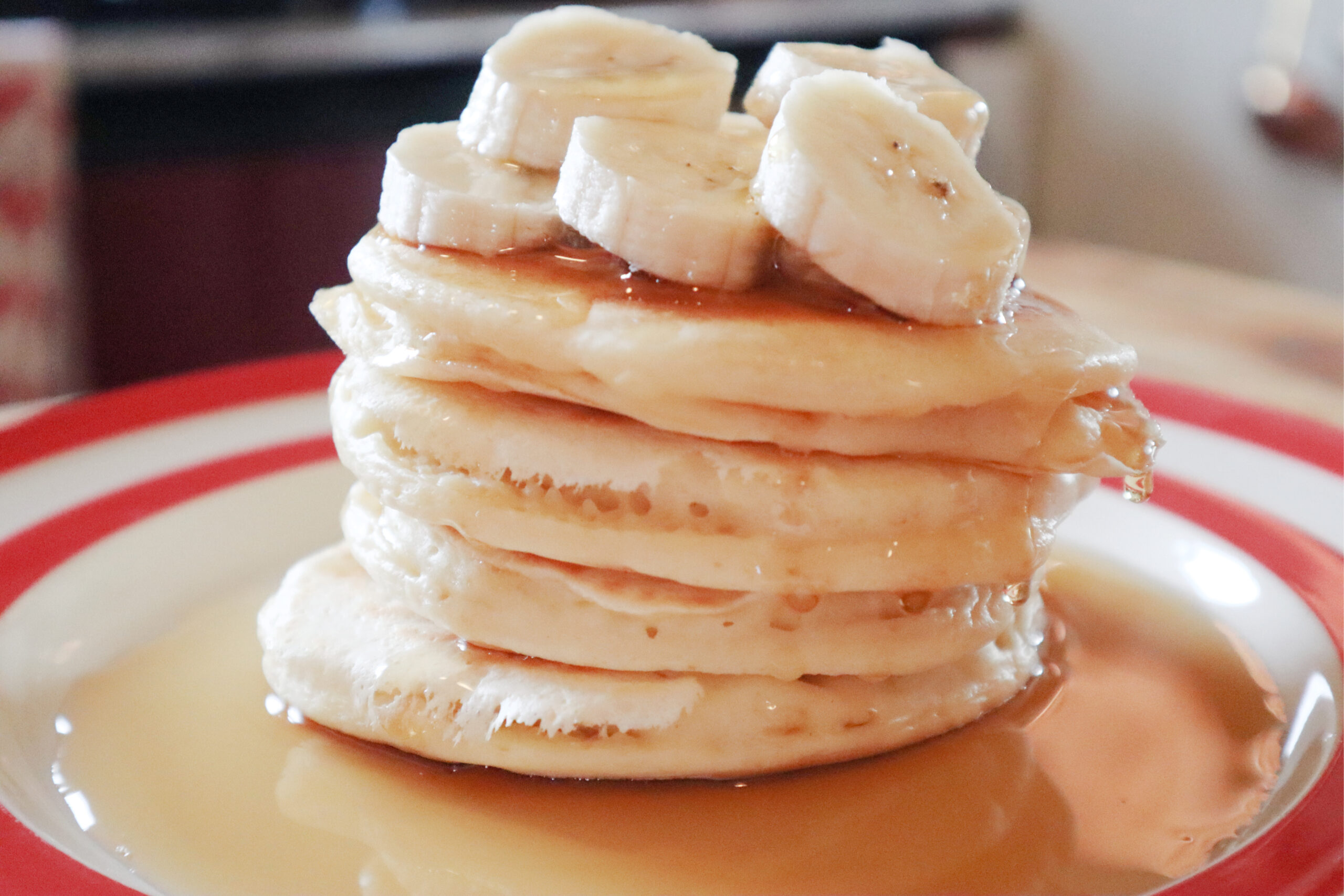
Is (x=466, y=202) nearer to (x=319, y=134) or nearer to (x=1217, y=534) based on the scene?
(x=1217, y=534)

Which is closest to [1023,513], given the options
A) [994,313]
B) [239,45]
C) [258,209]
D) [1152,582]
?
[994,313]

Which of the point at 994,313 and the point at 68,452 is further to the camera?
the point at 68,452

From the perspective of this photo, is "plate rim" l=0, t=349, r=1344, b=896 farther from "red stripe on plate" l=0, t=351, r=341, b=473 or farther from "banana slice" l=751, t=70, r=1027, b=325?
"banana slice" l=751, t=70, r=1027, b=325

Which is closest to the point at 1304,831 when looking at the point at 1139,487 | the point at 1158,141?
the point at 1139,487

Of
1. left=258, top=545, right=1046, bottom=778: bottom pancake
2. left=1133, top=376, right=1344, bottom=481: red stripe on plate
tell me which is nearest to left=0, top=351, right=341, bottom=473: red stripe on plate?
left=258, top=545, right=1046, bottom=778: bottom pancake

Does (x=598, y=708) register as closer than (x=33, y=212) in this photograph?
Yes

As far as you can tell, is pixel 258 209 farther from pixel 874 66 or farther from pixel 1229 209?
pixel 1229 209

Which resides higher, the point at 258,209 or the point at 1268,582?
the point at 1268,582
